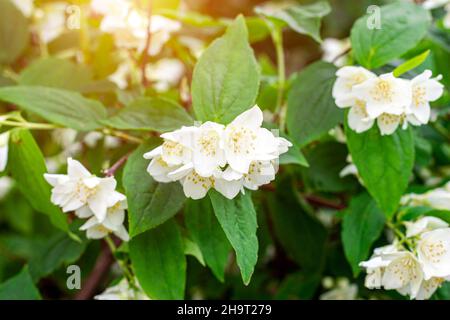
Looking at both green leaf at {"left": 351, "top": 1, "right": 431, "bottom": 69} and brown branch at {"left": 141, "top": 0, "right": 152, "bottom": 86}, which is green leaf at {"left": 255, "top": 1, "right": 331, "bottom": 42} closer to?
green leaf at {"left": 351, "top": 1, "right": 431, "bottom": 69}

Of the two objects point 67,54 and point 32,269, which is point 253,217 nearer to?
point 32,269

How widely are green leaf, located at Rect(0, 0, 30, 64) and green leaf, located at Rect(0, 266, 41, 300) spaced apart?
0.66m

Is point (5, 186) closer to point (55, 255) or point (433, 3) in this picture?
point (55, 255)

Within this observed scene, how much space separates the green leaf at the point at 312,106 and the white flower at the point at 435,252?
0.26 metres

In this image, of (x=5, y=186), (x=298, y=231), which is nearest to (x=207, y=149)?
(x=298, y=231)

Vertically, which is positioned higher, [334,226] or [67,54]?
[67,54]

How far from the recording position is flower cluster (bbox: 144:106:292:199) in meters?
0.87

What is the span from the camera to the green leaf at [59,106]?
1.05 meters

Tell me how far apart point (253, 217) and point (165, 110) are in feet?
0.89

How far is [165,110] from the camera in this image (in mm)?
1062

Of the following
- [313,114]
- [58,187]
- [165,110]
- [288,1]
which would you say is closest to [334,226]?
[313,114]

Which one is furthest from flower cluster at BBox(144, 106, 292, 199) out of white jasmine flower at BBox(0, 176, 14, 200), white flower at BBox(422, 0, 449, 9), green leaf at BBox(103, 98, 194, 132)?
white jasmine flower at BBox(0, 176, 14, 200)

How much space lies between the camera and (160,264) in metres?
1.05

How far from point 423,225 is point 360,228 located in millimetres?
138
